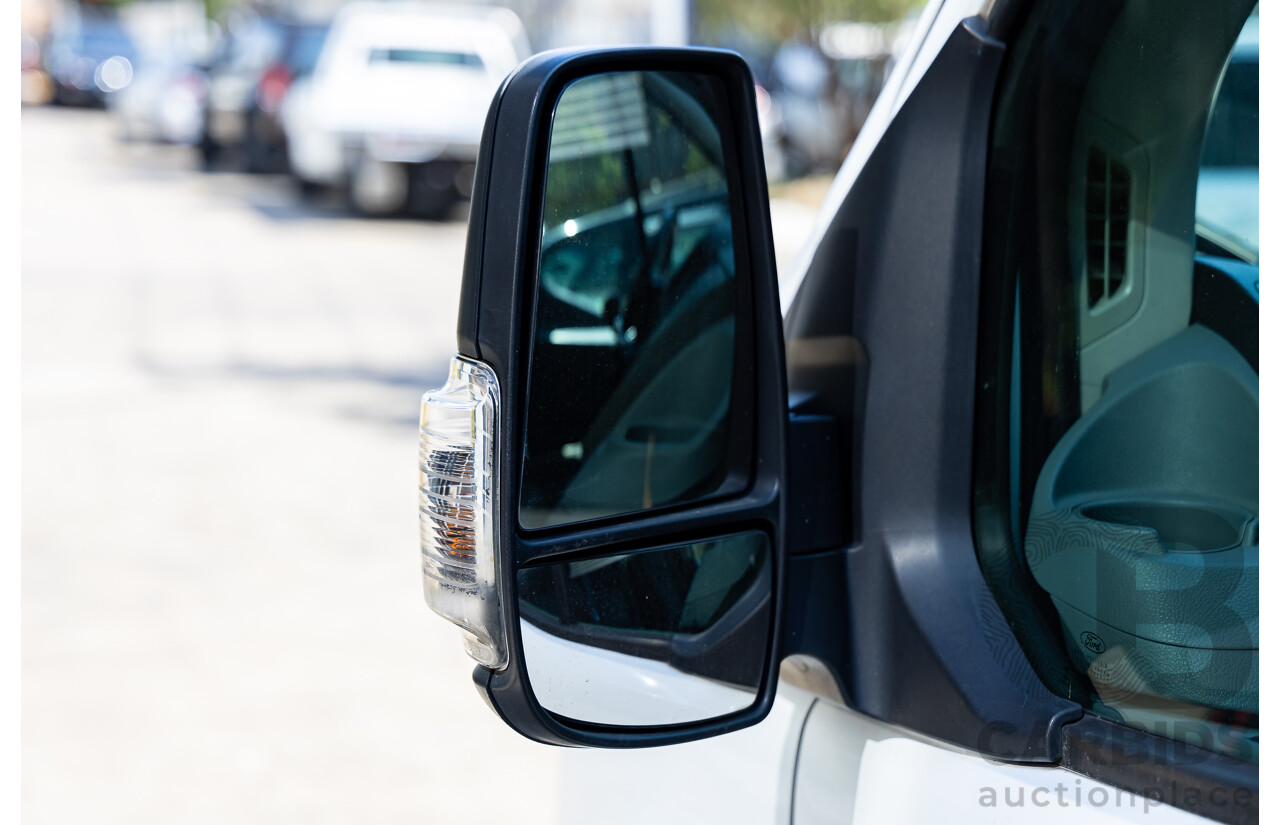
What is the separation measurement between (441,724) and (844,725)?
3177 mm

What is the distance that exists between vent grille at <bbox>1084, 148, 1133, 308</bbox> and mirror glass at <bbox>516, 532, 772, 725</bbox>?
38 cm

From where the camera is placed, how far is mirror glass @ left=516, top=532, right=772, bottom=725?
48.4 inches

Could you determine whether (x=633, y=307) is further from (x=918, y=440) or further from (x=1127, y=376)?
(x=1127, y=376)

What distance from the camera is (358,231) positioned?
14586mm

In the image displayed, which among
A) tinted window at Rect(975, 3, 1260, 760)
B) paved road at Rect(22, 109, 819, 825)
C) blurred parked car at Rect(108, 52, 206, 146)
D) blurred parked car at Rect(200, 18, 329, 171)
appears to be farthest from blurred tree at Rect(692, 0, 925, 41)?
tinted window at Rect(975, 3, 1260, 760)

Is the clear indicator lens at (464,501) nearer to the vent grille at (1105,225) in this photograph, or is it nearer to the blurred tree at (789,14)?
the vent grille at (1105,225)

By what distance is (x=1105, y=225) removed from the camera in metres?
1.20

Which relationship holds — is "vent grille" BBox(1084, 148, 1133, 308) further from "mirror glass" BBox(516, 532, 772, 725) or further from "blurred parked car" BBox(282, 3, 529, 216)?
"blurred parked car" BBox(282, 3, 529, 216)

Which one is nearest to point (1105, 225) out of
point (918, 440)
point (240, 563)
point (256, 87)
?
point (918, 440)

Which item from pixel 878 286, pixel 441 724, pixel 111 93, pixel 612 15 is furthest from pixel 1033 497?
pixel 111 93

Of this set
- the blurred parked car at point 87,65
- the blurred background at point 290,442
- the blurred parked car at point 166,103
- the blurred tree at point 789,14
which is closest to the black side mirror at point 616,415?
the blurred background at point 290,442

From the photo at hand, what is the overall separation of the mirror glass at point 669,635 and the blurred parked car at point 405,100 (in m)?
13.2

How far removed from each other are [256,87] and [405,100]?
4.17 meters

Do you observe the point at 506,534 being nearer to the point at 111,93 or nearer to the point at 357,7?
the point at 357,7
